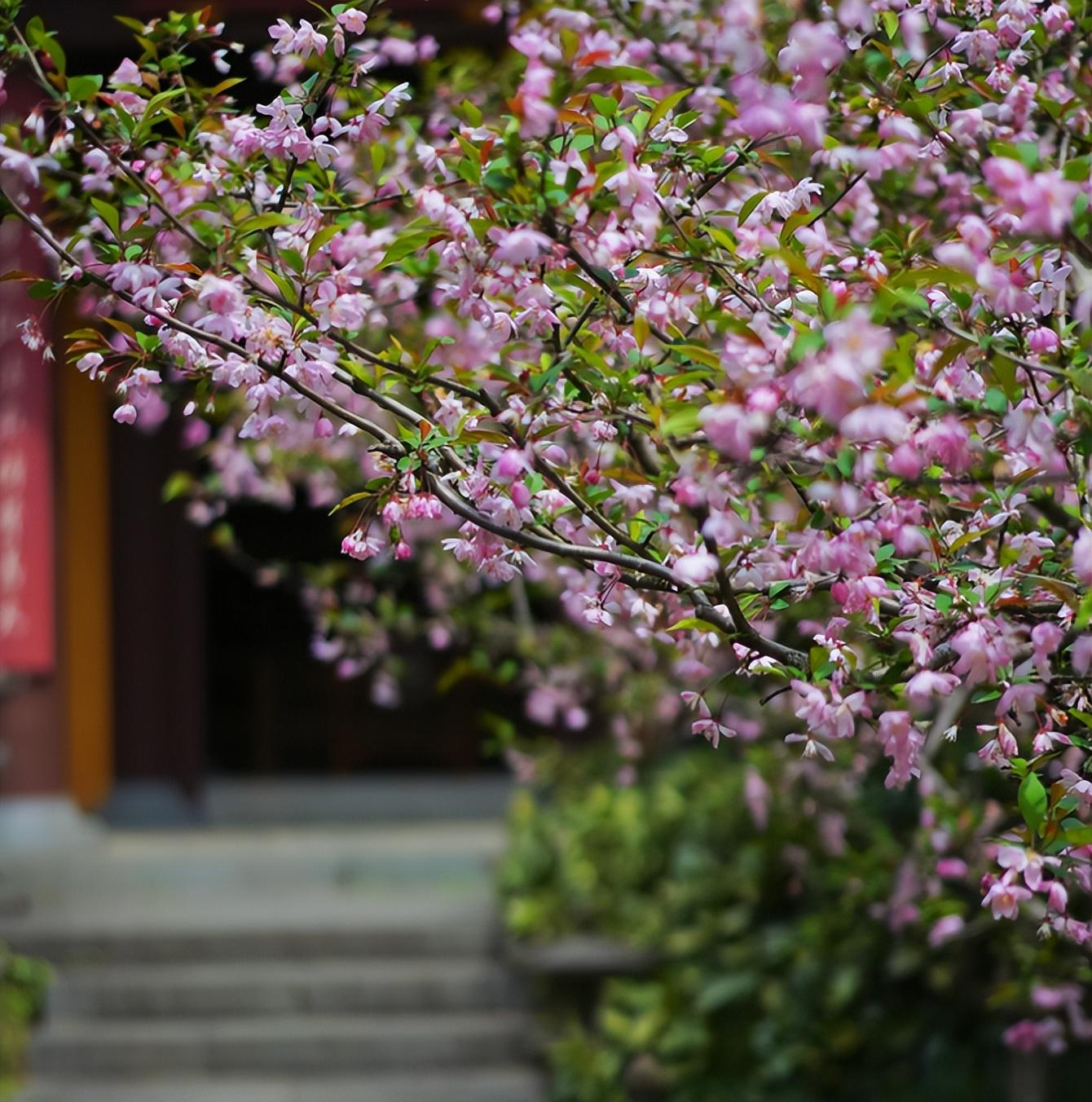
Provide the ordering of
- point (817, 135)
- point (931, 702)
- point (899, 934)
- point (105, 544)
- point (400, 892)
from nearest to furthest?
point (817, 135) < point (931, 702) < point (899, 934) < point (400, 892) < point (105, 544)

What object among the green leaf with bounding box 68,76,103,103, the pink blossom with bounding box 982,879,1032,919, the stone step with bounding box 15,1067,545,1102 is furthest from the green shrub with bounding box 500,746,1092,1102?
the green leaf with bounding box 68,76,103,103

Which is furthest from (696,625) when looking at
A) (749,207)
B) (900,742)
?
(749,207)

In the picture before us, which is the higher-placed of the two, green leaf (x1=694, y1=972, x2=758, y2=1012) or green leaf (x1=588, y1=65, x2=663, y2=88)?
green leaf (x1=588, y1=65, x2=663, y2=88)

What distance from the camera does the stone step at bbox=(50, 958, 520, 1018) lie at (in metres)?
5.50

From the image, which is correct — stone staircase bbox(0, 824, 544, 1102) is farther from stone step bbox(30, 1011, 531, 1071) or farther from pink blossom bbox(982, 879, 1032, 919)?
pink blossom bbox(982, 879, 1032, 919)

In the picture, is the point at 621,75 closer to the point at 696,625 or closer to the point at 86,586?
the point at 696,625

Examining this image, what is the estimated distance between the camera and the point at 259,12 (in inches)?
245

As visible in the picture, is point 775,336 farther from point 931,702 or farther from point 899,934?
point 899,934

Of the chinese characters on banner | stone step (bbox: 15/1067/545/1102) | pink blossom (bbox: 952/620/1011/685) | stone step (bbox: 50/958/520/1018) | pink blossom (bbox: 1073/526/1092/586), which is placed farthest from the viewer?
the chinese characters on banner

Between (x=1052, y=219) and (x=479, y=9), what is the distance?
4.92 m

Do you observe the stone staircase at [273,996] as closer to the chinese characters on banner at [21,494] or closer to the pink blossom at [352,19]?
the chinese characters on banner at [21,494]

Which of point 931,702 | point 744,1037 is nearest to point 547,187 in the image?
point 931,702

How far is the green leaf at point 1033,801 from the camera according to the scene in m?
1.88

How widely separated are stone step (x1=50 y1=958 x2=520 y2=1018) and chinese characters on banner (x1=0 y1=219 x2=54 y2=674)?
1740 mm
